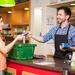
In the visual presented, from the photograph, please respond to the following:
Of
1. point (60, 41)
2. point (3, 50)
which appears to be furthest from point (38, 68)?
point (60, 41)

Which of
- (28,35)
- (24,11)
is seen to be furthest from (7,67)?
(24,11)

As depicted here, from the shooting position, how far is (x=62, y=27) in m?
4.15

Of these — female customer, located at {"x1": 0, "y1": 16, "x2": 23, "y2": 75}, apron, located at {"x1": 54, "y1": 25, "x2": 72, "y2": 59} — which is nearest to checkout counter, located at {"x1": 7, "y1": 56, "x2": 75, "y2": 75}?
female customer, located at {"x1": 0, "y1": 16, "x2": 23, "y2": 75}

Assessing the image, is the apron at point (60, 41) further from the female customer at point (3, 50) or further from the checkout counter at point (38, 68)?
the female customer at point (3, 50)

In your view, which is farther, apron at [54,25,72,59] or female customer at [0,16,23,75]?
apron at [54,25,72,59]

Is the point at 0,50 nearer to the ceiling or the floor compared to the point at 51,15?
nearer to the floor

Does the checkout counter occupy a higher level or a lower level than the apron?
lower

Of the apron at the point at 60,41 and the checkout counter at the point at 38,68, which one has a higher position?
the apron at the point at 60,41

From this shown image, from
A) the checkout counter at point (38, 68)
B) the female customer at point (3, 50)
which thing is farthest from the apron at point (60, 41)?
the female customer at point (3, 50)

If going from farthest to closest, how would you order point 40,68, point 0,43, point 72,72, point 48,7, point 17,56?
point 48,7 → point 17,56 → point 0,43 → point 40,68 → point 72,72

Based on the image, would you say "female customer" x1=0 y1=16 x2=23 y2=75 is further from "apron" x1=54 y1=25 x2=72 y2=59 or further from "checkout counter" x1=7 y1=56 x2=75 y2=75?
"apron" x1=54 y1=25 x2=72 y2=59

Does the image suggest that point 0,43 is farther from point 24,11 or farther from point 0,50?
point 24,11

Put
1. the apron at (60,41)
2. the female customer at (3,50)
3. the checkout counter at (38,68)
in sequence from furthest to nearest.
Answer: the apron at (60,41) < the female customer at (3,50) < the checkout counter at (38,68)

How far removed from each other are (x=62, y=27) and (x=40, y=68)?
110cm
